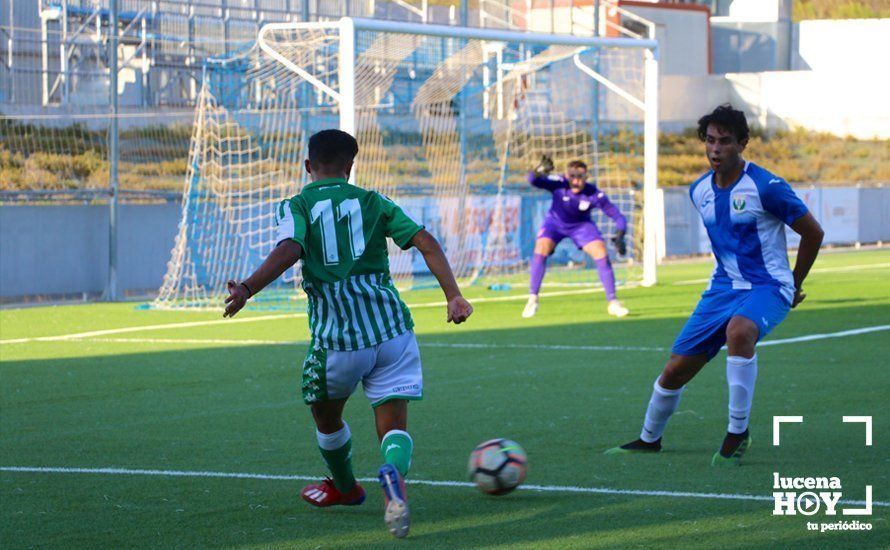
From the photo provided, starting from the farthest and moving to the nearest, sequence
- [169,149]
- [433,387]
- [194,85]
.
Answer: [194,85]
[169,149]
[433,387]

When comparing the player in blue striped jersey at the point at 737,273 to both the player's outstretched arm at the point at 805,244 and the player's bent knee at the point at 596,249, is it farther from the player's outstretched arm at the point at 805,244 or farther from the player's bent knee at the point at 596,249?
the player's bent knee at the point at 596,249

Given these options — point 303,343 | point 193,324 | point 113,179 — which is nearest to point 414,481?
point 303,343

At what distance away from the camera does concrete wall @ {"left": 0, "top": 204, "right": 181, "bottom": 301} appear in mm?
20734

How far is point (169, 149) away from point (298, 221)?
1845 centimetres

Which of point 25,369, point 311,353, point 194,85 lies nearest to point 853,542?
point 311,353

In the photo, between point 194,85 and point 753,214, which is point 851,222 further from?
point 753,214

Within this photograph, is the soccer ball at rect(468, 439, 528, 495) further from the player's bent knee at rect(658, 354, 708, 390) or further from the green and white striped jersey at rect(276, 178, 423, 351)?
the player's bent knee at rect(658, 354, 708, 390)

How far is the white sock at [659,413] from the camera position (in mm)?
8188

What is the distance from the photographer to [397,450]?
6.24 meters

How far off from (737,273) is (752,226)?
0.28 m

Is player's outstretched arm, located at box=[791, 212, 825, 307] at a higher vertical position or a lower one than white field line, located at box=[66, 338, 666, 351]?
higher

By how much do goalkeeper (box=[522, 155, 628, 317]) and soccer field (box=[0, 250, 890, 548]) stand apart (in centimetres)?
72

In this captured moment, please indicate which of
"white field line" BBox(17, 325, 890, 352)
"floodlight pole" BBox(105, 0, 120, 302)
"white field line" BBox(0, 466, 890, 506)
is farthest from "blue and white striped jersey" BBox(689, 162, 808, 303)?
"floodlight pole" BBox(105, 0, 120, 302)

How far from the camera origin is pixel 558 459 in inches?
317
